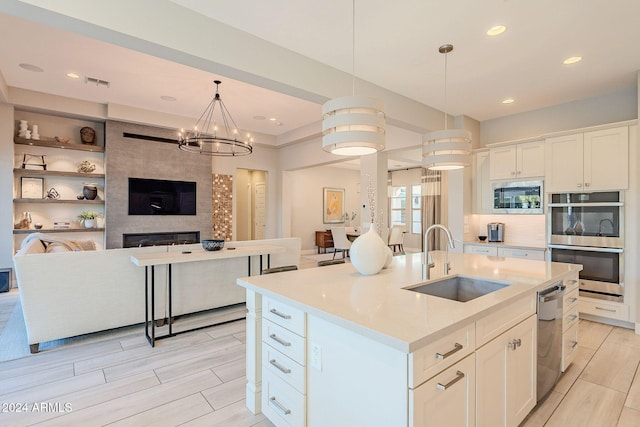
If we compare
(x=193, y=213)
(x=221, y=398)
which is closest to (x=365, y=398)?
(x=221, y=398)

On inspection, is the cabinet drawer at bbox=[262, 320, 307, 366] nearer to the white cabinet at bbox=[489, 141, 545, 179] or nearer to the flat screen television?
the white cabinet at bbox=[489, 141, 545, 179]

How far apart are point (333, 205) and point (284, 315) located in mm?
8958

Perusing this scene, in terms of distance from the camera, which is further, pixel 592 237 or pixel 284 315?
pixel 592 237

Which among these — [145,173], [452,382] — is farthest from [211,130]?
[452,382]

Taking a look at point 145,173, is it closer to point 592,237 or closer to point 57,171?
point 57,171

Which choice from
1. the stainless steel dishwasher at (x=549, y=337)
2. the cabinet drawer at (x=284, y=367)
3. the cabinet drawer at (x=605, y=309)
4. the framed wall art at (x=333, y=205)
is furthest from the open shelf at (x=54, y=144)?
the cabinet drawer at (x=605, y=309)

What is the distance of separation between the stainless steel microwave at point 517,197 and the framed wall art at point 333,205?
6170 millimetres

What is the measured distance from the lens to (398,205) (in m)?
10.5

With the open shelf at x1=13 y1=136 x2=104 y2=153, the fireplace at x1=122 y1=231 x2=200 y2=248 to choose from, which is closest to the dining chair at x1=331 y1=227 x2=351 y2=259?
the fireplace at x1=122 y1=231 x2=200 y2=248

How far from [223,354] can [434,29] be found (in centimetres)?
347

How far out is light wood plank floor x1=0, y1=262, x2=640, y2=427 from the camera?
6.63 feet

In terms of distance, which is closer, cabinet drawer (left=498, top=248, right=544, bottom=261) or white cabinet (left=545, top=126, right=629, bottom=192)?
white cabinet (left=545, top=126, right=629, bottom=192)

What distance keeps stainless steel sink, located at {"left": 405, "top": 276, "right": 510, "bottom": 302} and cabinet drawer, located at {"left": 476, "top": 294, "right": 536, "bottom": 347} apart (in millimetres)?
180

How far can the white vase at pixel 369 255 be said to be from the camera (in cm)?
226
